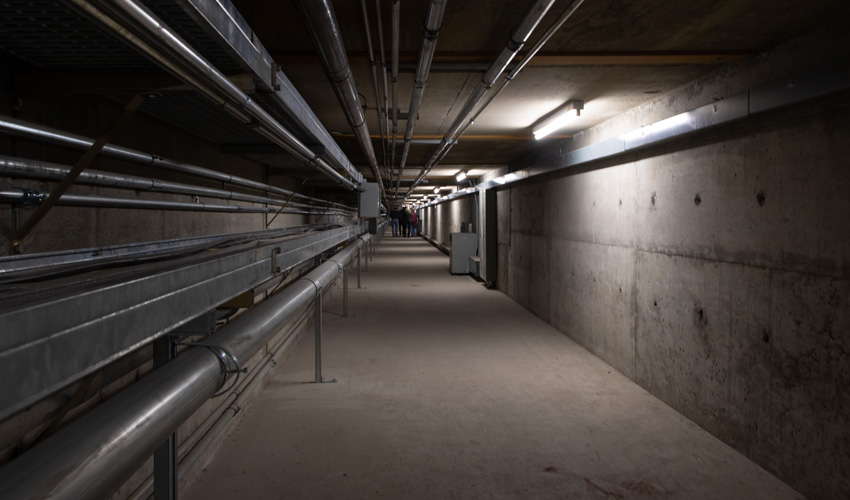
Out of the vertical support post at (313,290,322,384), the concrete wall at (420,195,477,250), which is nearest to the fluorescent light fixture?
the vertical support post at (313,290,322,384)

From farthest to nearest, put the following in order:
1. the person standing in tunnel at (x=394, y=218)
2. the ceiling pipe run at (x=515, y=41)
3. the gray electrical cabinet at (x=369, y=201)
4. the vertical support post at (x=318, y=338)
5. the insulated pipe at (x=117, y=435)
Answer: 1. the person standing in tunnel at (x=394, y=218)
2. the gray electrical cabinet at (x=369, y=201)
3. the vertical support post at (x=318, y=338)
4. the ceiling pipe run at (x=515, y=41)
5. the insulated pipe at (x=117, y=435)

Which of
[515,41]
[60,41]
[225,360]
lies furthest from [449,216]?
[225,360]

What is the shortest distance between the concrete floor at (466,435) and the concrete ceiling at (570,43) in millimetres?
2301

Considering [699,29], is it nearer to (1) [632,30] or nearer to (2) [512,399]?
(1) [632,30]

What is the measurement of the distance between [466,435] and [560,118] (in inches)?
112

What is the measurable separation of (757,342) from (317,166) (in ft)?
10.3

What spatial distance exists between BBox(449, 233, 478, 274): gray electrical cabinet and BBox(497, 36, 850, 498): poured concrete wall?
19.3 feet

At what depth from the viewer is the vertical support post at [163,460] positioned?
1.65m

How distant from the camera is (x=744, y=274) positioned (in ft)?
9.12

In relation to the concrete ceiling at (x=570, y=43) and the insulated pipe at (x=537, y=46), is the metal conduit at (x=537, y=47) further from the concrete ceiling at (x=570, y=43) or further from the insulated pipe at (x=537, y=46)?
the concrete ceiling at (x=570, y=43)

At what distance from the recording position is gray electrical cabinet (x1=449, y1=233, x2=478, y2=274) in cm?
1046

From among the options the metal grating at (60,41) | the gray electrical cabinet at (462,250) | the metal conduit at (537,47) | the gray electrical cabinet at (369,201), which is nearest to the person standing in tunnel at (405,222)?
the gray electrical cabinet at (462,250)

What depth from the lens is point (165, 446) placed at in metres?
1.65

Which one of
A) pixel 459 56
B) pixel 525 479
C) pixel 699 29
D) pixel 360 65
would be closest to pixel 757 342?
pixel 525 479
